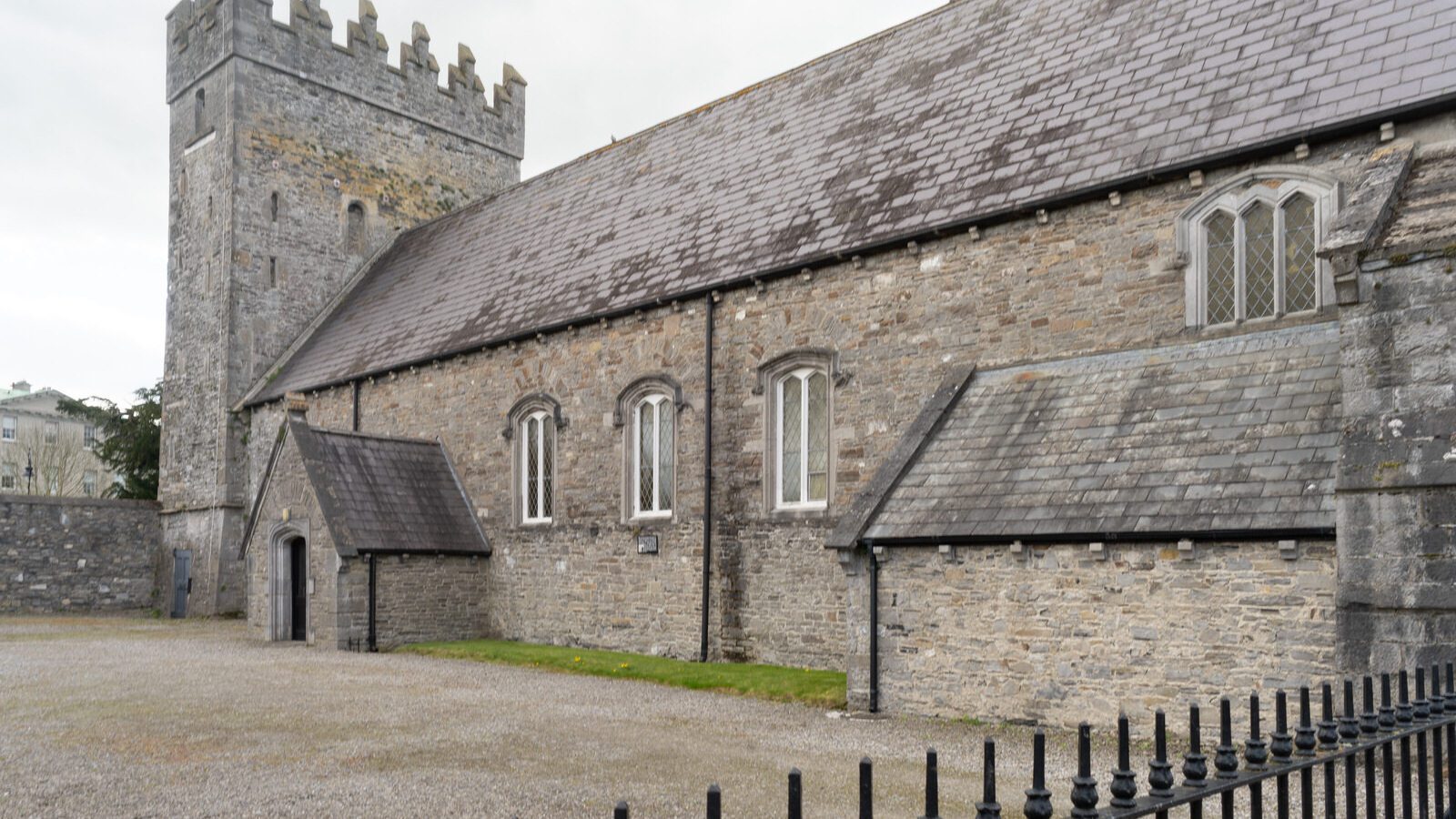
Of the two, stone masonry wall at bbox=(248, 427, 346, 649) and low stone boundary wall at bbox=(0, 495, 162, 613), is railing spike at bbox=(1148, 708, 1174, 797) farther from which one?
low stone boundary wall at bbox=(0, 495, 162, 613)

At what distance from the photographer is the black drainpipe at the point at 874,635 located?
41.9 feet

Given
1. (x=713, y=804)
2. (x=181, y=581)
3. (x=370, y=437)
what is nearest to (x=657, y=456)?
(x=370, y=437)

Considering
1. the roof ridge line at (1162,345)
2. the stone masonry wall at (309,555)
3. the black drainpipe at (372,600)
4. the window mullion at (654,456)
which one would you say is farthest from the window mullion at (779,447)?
the stone masonry wall at (309,555)

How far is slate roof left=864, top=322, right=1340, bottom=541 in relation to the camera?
10.5m

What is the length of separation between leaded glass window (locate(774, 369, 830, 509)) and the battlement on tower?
67.1 feet

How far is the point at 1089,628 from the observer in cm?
1124

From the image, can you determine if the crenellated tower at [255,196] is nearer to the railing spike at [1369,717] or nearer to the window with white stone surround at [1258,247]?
the window with white stone surround at [1258,247]

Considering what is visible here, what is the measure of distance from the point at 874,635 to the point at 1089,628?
2463 mm

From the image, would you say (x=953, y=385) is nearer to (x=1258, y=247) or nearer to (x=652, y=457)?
(x=1258, y=247)

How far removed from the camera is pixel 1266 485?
10367 millimetres

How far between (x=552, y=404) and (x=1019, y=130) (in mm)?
9553

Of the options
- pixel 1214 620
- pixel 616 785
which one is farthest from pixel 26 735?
pixel 1214 620

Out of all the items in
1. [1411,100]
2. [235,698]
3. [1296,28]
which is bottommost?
[235,698]

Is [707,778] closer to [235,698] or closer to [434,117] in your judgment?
[235,698]
